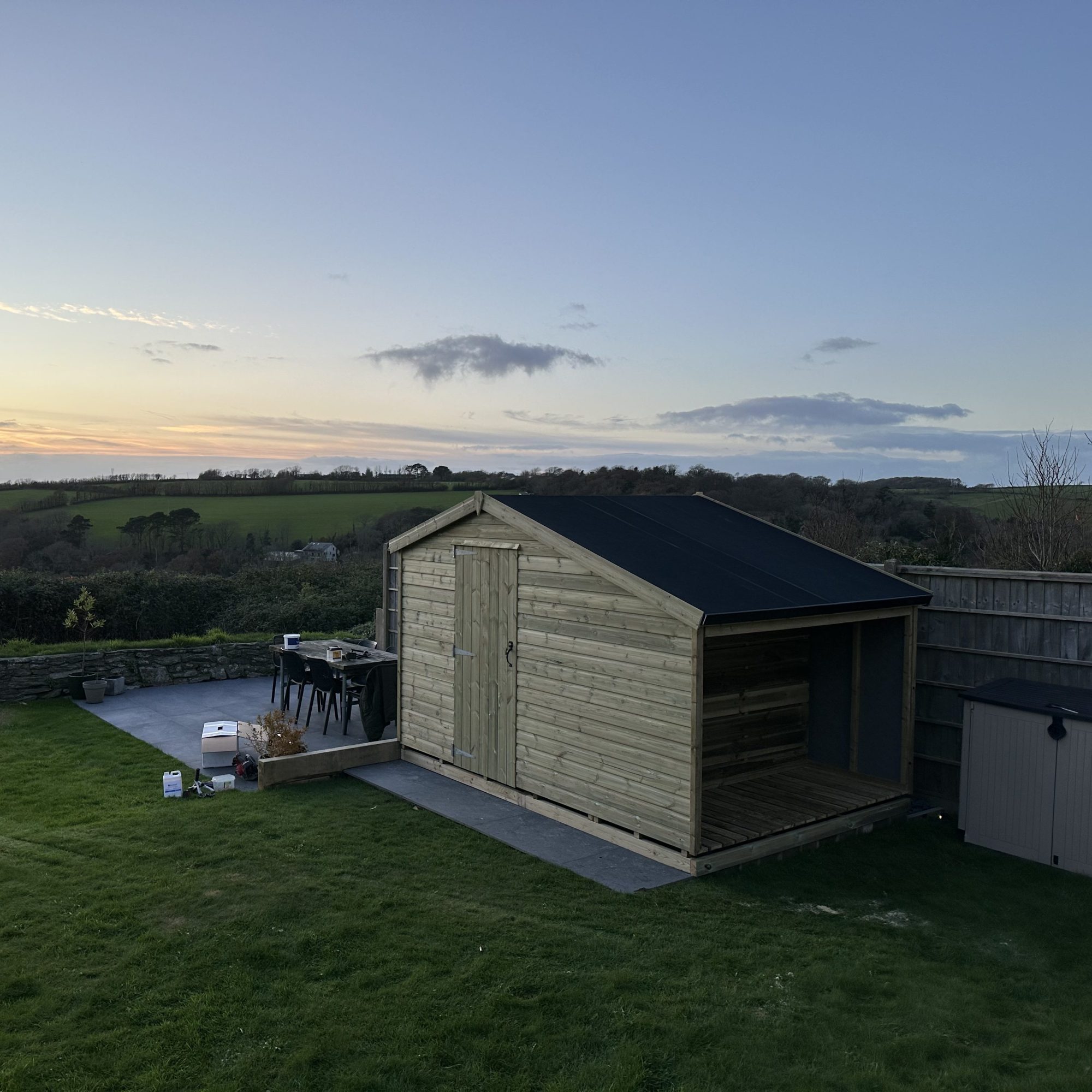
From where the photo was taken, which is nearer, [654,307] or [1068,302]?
[1068,302]

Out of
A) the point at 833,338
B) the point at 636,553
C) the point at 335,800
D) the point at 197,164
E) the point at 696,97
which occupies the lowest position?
the point at 335,800

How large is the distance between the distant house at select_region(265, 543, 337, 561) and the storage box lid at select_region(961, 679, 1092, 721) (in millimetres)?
18110

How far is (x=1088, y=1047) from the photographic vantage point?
4.09 m

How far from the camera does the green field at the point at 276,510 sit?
28.4 m

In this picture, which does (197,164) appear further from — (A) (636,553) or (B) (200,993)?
(B) (200,993)

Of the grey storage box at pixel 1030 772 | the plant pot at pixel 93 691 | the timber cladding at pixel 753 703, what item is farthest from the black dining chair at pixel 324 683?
the grey storage box at pixel 1030 772

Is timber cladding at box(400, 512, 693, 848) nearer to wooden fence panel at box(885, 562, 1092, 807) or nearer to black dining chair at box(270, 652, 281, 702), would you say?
wooden fence panel at box(885, 562, 1092, 807)

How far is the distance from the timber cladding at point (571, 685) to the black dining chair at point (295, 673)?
2.86 meters

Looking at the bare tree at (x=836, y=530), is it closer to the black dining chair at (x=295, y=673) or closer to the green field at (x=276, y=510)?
the black dining chair at (x=295, y=673)

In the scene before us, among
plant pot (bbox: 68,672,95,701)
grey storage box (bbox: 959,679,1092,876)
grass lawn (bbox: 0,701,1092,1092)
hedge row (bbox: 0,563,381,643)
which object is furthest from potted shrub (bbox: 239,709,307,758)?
hedge row (bbox: 0,563,381,643)

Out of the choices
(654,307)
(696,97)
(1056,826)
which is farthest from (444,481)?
(1056,826)

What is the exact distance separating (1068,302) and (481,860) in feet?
41.8

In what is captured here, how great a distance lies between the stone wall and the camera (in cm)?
1305

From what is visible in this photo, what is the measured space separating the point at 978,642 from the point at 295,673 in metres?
8.42
